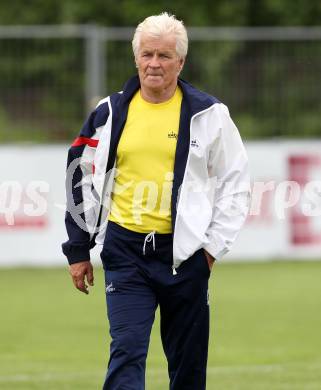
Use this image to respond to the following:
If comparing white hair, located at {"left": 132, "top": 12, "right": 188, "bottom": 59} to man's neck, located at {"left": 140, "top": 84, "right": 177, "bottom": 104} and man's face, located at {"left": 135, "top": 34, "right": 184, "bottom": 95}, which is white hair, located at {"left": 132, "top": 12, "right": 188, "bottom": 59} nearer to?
man's face, located at {"left": 135, "top": 34, "right": 184, "bottom": 95}

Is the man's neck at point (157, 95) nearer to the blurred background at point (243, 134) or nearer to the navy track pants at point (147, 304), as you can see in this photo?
the navy track pants at point (147, 304)

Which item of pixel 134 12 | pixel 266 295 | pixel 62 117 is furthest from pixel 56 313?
pixel 134 12

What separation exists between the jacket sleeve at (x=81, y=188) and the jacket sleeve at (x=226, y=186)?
2.05 ft

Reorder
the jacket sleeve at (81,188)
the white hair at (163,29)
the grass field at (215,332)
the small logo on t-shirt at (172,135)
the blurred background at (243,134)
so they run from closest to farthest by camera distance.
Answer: the white hair at (163,29) < the small logo on t-shirt at (172,135) < the jacket sleeve at (81,188) < the grass field at (215,332) < the blurred background at (243,134)

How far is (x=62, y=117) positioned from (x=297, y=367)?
9.54 metres

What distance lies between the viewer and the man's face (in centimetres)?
654

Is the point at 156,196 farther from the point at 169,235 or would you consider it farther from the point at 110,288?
the point at 110,288

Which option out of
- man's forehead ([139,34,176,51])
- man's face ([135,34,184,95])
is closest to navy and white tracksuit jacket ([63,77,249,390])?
man's face ([135,34,184,95])

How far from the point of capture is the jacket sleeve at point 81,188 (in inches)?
265

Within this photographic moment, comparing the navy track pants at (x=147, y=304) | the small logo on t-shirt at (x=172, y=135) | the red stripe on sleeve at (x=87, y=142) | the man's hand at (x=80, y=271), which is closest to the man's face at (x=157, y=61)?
the small logo on t-shirt at (x=172, y=135)

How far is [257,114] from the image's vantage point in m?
18.8

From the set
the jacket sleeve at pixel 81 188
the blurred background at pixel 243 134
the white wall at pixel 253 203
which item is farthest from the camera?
the white wall at pixel 253 203

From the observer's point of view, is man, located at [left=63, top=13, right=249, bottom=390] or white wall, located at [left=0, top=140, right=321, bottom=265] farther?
white wall, located at [left=0, top=140, right=321, bottom=265]

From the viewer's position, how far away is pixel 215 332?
38.5 feet
